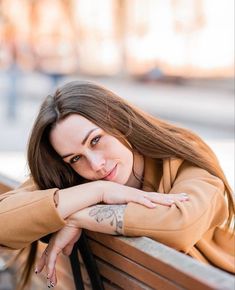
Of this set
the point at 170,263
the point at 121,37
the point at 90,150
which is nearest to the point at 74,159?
the point at 90,150

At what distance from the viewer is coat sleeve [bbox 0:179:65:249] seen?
5.16 ft

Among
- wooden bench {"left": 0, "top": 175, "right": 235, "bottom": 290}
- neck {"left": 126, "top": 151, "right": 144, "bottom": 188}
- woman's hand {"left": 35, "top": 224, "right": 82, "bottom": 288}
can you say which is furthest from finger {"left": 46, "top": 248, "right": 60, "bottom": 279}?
neck {"left": 126, "top": 151, "right": 144, "bottom": 188}

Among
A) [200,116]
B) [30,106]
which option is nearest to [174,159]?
[200,116]

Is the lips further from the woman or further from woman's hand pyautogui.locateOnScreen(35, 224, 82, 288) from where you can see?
woman's hand pyautogui.locateOnScreen(35, 224, 82, 288)

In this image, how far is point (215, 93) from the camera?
12.3m

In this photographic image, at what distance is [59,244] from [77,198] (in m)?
0.13

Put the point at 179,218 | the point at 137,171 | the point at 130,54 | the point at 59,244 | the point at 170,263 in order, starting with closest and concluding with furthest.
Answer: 1. the point at 170,263
2. the point at 179,218
3. the point at 59,244
4. the point at 137,171
5. the point at 130,54

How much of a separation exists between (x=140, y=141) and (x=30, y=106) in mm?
10137

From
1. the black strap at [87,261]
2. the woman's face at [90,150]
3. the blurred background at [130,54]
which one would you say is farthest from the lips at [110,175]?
the blurred background at [130,54]

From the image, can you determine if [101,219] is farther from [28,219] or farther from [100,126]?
[100,126]

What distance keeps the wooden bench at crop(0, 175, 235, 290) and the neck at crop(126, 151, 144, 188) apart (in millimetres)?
318

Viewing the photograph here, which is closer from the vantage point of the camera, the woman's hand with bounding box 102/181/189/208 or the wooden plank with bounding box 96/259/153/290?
the wooden plank with bounding box 96/259/153/290

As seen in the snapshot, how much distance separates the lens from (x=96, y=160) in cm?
175

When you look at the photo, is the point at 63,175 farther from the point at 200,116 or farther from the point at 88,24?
the point at 88,24
